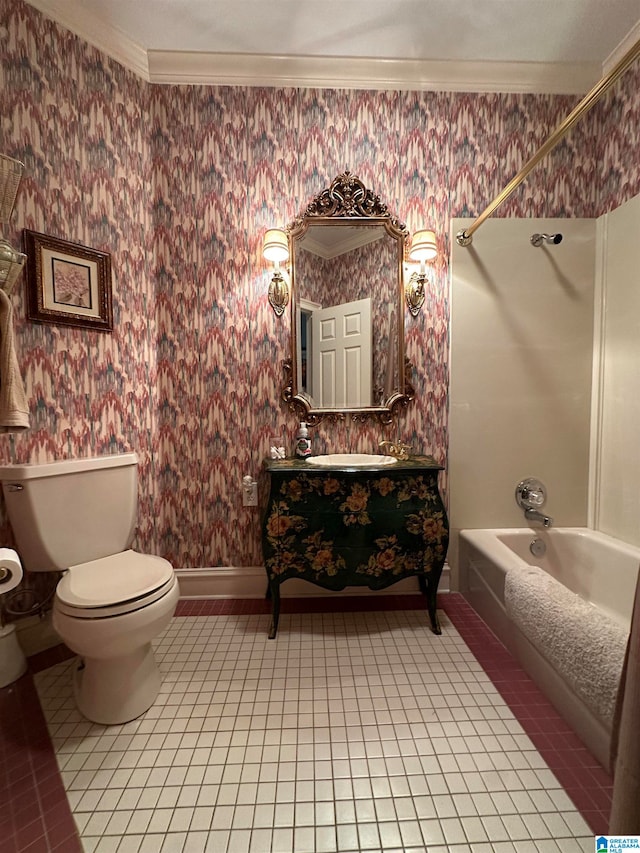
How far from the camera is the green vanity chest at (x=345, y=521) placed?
1.58 m

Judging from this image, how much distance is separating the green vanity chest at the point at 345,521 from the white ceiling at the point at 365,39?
1.98 meters

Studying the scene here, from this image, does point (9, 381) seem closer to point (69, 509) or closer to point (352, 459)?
point (69, 509)

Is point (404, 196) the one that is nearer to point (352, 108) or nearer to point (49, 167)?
point (352, 108)

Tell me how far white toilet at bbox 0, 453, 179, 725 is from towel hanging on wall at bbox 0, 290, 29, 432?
7.2 inches

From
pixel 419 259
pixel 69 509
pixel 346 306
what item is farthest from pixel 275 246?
pixel 69 509

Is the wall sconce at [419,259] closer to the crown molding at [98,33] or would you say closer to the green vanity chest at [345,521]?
the green vanity chest at [345,521]

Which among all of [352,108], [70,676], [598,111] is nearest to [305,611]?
[70,676]

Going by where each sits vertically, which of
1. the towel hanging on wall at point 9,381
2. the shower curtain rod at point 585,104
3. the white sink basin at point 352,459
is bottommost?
the white sink basin at point 352,459

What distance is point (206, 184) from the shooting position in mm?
1853

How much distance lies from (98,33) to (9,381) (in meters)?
1.65

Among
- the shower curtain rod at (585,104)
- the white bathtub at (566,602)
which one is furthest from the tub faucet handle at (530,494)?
the shower curtain rod at (585,104)

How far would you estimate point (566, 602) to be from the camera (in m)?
1.18

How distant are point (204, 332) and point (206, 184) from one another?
29.7 inches

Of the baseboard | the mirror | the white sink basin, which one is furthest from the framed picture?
the baseboard
